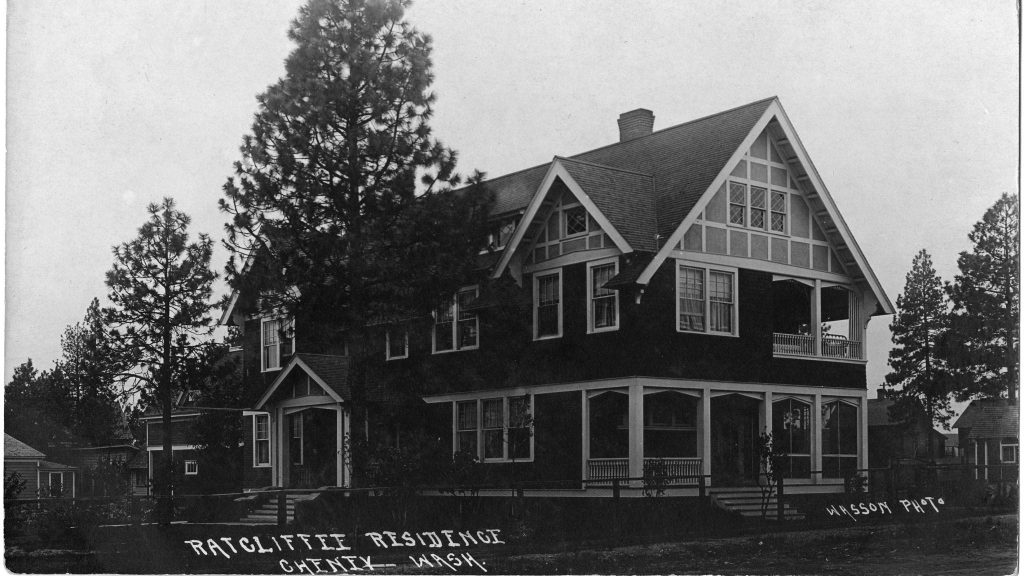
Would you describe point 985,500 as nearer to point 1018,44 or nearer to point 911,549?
point 911,549

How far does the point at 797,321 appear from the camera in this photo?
30578 millimetres

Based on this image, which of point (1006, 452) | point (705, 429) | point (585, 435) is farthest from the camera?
point (1006, 452)

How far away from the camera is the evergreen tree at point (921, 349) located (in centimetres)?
2905

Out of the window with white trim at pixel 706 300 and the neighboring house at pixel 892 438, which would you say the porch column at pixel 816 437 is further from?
the neighboring house at pixel 892 438

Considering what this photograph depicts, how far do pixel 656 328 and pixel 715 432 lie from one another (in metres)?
3.82

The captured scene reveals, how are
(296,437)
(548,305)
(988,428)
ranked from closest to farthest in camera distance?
(548,305), (988,428), (296,437)

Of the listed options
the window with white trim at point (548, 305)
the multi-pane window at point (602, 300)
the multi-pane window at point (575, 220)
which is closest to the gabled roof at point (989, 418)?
the multi-pane window at point (602, 300)

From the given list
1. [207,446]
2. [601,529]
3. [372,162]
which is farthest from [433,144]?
[207,446]

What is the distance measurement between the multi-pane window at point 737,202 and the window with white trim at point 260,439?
16726mm

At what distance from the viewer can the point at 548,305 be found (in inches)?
1141

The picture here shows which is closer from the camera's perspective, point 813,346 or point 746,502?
point 746,502

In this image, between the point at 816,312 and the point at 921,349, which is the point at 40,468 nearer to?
the point at 816,312

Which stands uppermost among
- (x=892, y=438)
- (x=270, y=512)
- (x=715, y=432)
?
(x=715, y=432)

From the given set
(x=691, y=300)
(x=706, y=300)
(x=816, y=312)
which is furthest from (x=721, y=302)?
(x=816, y=312)
